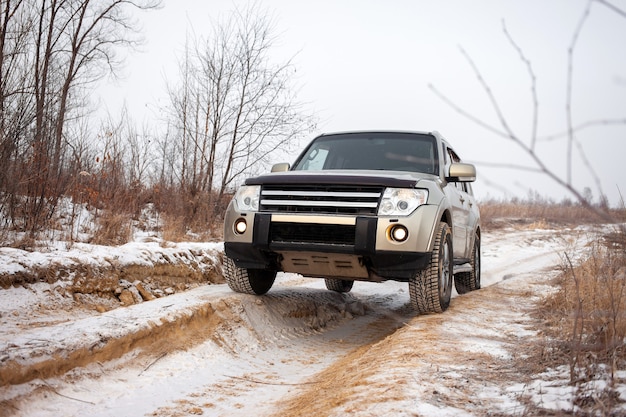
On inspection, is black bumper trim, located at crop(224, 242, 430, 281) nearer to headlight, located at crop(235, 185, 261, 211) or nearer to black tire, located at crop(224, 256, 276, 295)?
headlight, located at crop(235, 185, 261, 211)

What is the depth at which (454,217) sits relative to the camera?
5961mm

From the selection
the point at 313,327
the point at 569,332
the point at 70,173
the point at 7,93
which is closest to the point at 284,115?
the point at 70,173

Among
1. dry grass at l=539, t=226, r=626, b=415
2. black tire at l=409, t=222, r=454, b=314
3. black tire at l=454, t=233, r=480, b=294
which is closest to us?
dry grass at l=539, t=226, r=626, b=415

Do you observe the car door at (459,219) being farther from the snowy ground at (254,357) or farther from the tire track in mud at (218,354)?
the tire track in mud at (218,354)

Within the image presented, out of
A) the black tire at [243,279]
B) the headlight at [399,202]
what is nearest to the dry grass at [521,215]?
the black tire at [243,279]

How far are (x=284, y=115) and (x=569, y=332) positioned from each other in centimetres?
970

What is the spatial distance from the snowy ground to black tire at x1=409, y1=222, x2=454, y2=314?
140 mm

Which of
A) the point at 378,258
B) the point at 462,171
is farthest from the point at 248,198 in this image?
the point at 462,171

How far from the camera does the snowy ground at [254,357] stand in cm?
265

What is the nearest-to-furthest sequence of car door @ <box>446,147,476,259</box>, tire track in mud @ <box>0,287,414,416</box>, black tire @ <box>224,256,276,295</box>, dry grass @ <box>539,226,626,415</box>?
dry grass @ <box>539,226,626,415</box> → tire track in mud @ <box>0,287,414,416</box> → black tire @ <box>224,256,276,295</box> → car door @ <box>446,147,476,259</box>

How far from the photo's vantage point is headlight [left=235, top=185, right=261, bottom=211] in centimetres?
495

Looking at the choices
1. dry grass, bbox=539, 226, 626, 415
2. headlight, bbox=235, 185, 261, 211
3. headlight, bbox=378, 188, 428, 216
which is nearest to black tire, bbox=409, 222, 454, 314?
headlight, bbox=378, 188, 428, 216

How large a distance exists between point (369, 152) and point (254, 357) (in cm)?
272

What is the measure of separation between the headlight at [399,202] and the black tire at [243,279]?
1.72m
